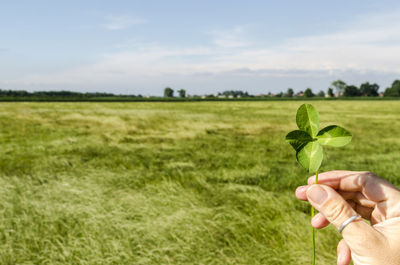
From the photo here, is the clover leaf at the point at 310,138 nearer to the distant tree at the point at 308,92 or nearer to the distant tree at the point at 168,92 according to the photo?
the distant tree at the point at 308,92

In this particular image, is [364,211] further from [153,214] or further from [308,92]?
[308,92]

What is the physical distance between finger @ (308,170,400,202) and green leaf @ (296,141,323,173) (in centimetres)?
60

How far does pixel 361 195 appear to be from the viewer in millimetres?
1323

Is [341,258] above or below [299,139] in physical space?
below

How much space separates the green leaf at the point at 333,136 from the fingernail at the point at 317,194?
374mm

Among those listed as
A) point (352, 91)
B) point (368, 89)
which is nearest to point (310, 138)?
point (352, 91)

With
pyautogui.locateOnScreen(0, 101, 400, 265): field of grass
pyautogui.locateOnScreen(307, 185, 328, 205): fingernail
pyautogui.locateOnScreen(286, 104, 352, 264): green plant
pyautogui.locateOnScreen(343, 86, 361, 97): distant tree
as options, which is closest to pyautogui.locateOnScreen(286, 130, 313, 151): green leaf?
pyautogui.locateOnScreen(286, 104, 352, 264): green plant

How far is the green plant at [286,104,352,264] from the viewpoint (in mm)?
618

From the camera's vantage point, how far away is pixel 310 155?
0.62 meters

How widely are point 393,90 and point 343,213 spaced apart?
102 metres

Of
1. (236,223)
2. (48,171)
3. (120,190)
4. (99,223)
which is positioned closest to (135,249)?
(99,223)

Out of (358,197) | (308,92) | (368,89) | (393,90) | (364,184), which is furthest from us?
(393,90)

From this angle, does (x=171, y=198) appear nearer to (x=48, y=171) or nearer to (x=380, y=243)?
(x=48, y=171)

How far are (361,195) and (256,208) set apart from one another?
2373 millimetres
